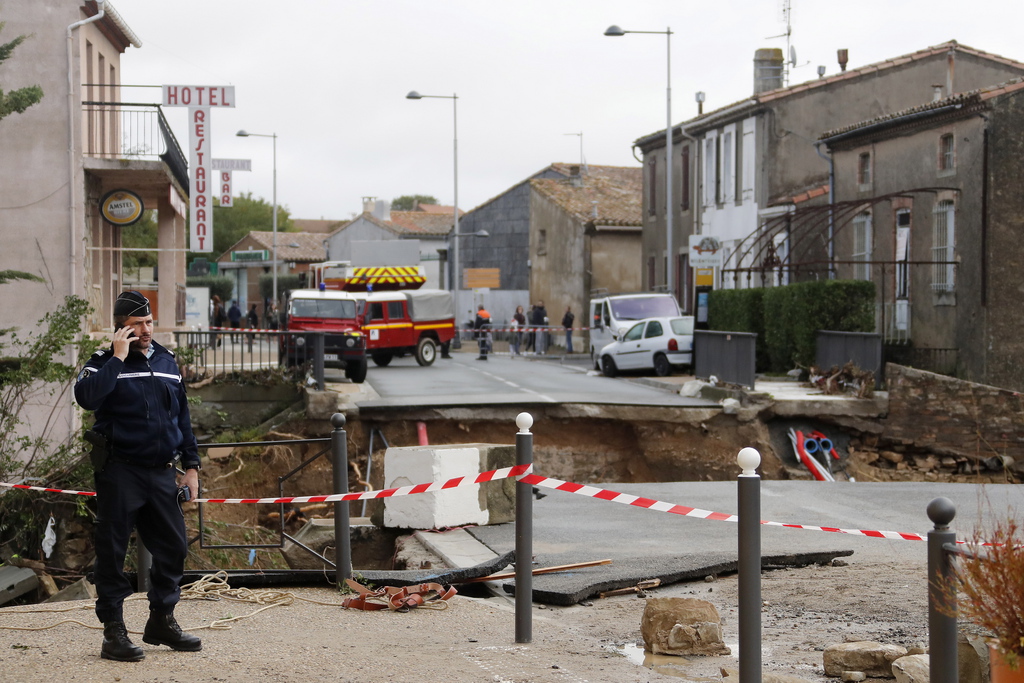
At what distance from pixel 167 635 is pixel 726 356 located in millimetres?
17814

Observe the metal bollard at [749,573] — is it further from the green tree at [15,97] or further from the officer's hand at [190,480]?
the green tree at [15,97]

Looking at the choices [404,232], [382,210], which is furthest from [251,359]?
[382,210]

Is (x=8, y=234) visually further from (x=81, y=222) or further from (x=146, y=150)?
(x=146, y=150)

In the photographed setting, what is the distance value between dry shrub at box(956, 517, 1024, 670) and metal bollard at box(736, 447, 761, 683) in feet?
2.80

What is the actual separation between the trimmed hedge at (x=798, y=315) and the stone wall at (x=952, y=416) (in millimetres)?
3032

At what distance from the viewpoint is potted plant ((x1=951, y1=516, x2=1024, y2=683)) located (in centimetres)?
382

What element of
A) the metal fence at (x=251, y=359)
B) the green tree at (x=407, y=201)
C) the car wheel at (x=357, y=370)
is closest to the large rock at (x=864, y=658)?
the metal fence at (x=251, y=359)

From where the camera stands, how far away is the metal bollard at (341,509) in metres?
7.32

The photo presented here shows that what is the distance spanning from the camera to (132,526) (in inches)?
226

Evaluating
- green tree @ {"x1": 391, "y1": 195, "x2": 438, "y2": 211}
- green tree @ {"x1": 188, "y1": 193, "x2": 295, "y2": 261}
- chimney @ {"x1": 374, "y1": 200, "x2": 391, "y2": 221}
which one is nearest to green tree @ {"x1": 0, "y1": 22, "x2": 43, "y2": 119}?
chimney @ {"x1": 374, "y1": 200, "x2": 391, "y2": 221}

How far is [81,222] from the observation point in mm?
19781

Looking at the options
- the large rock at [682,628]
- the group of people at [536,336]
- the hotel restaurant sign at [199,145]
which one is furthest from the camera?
A: the group of people at [536,336]

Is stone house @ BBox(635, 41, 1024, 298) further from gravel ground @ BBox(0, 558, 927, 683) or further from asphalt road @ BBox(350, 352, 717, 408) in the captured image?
gravel ground @ BBox(0, 558, 927, 683)

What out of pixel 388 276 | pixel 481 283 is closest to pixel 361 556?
pixel 388 276
